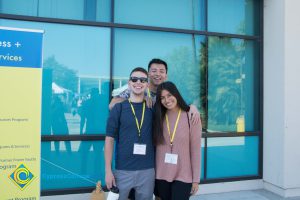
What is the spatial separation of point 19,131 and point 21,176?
44 cm

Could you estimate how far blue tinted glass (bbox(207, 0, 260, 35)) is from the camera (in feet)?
18.5

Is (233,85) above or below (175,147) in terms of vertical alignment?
above

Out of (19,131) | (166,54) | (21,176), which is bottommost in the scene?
(21,176)

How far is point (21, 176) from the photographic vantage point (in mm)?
3074

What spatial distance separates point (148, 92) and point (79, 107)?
1.66 metres

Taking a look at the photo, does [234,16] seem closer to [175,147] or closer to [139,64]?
[139,64]

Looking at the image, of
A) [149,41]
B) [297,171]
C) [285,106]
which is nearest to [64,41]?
[149,41]

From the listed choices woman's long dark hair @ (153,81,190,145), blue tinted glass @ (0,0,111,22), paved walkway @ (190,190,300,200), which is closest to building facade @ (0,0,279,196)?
blue tinted glass @ (0,0,111,22)

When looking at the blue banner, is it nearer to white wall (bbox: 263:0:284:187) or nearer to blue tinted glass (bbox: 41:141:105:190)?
blue tinted glass (bbox: 41:141:105:190)

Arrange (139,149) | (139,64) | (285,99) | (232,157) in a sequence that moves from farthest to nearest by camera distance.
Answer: (232,157)
(285,99)
(139,64)
(139,149)

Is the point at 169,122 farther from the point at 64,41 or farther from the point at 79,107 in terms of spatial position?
the point at 64,41

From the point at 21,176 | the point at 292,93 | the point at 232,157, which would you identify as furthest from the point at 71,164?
the point at 292,93

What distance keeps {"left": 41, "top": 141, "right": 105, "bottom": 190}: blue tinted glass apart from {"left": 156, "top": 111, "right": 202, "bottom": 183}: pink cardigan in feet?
6.67

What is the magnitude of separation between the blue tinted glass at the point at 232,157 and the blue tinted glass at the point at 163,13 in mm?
2075
